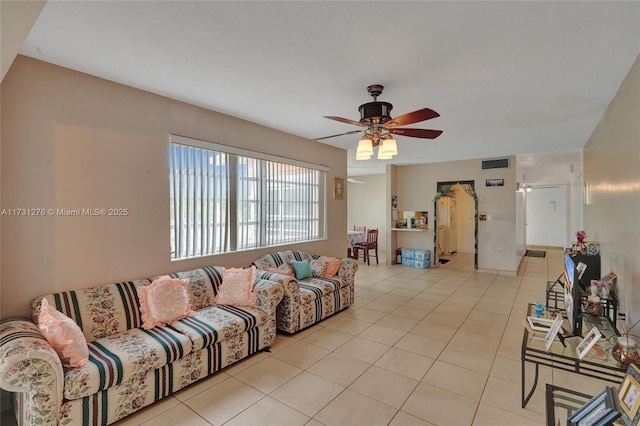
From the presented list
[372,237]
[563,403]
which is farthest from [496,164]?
[563,403]

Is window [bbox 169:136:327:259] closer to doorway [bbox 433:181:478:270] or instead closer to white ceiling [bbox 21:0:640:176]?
white ceiling [bbox 21:0:640:176]

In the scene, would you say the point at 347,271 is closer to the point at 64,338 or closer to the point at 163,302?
the point at 163,302

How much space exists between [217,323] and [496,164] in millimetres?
6361

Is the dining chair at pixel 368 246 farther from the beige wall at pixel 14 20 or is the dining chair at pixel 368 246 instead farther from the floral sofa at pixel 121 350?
the beige wall at pixel 14 20

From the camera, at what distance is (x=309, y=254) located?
4.66 m

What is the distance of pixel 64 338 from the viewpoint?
188cm

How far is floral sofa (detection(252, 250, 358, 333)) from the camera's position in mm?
3336

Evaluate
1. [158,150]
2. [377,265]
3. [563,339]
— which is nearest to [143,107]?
[158,150]

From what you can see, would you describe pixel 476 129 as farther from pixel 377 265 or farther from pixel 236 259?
pixel 377 265

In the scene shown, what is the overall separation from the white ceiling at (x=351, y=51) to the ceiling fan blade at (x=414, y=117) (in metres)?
0.40

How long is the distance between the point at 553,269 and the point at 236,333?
754 centimetres

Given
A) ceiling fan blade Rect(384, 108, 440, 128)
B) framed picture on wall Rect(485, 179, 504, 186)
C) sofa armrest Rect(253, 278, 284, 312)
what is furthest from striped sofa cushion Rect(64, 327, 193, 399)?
framed picture on wall Rect(485, 179, 504, 186)

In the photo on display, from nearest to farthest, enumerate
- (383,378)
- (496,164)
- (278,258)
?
(383,378), (278,258), (496,164)

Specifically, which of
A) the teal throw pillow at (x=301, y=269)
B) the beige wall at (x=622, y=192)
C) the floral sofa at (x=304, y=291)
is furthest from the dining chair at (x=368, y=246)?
the beige wall at (x=622, y=192)
